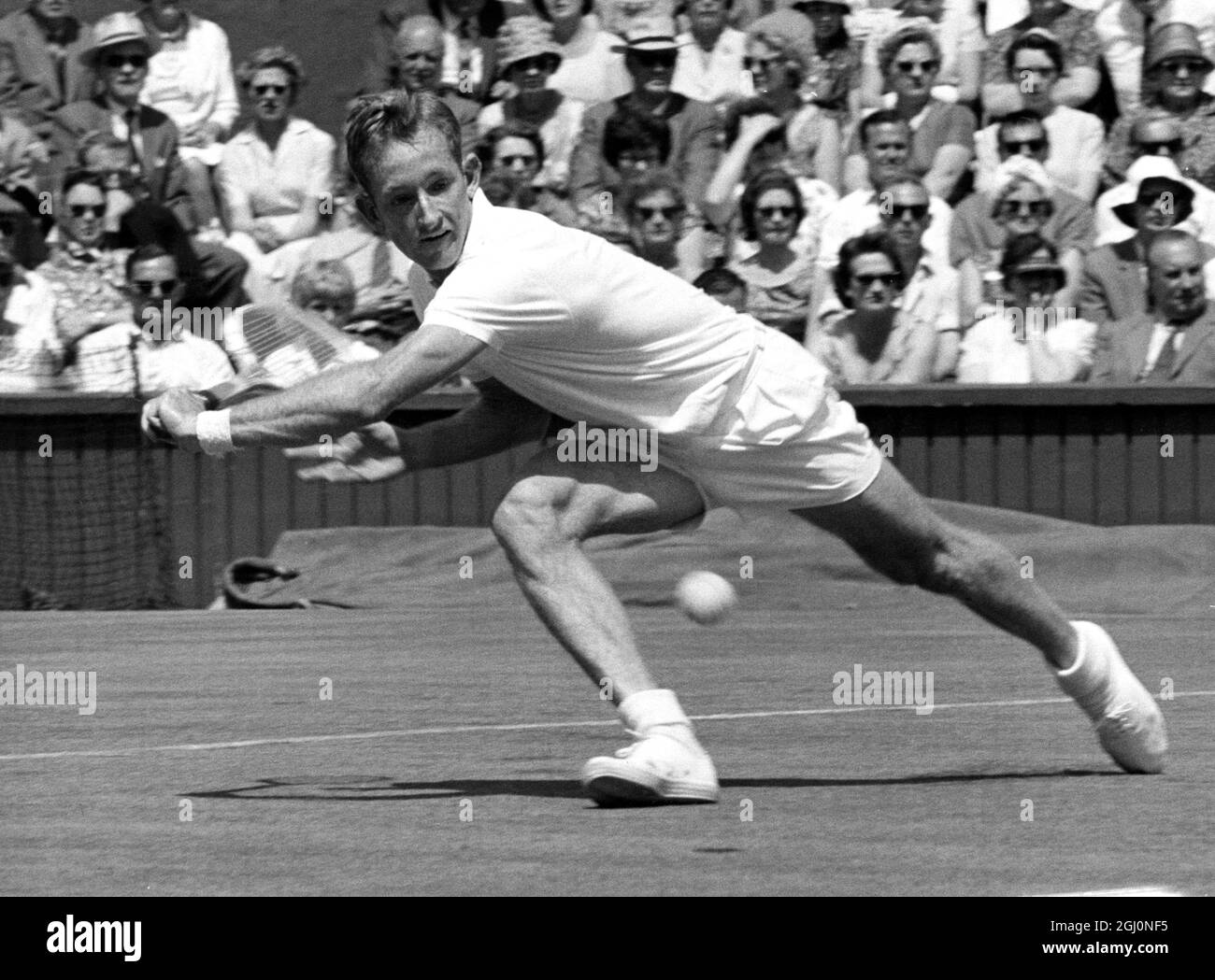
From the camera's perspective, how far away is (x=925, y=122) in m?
14.9

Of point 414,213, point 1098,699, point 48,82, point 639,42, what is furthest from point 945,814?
point 48,82

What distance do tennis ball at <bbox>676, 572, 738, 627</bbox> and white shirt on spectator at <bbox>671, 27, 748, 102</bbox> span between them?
8728 mm

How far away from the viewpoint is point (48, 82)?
16.4m

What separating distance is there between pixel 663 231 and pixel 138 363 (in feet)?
9.79

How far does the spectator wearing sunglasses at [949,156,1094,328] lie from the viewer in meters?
14.0

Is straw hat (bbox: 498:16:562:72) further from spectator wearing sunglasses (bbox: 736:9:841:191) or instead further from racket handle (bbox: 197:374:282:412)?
racket handle (bbox: 197:374:282:412)

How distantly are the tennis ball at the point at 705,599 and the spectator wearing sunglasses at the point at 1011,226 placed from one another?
23.0 feet

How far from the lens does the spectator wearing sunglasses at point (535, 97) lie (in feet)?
50.3

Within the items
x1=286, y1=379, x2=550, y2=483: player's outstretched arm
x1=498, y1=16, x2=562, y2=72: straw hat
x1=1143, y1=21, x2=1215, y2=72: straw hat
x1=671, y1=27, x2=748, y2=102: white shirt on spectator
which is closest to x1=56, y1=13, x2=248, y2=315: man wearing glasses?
x1=498, y1=16, x2=562, y2=72: straw hat

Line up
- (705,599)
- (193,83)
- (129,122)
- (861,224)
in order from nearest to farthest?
(705,599) < (861,224) < (129,122) < (193,83)

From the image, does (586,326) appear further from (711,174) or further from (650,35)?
(650,35)

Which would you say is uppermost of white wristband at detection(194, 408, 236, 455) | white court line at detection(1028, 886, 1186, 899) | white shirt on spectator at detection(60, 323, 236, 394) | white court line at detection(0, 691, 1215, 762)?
white wristband at detection(194, 408, 236, 455)

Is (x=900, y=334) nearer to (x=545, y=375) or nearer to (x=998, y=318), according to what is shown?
(x=998, y=318)

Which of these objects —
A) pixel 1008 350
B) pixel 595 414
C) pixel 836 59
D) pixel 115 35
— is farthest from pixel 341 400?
pixel 115 35
